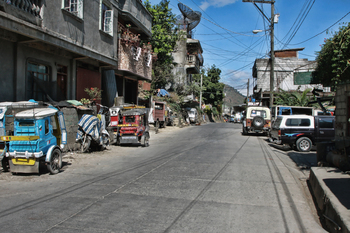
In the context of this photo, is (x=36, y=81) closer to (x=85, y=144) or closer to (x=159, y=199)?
(x=85, y=144)

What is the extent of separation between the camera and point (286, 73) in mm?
37500

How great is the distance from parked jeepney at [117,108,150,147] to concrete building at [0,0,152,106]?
3.15m

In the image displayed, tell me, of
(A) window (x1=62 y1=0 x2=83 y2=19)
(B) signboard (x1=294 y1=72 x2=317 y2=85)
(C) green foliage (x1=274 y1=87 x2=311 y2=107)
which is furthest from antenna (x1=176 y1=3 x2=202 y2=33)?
(A) window (x1=62 y1=0 x2=83 y2=19)

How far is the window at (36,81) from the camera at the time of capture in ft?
38.8

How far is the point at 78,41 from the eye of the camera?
13.4 meters

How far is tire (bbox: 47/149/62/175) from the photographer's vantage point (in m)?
7.66

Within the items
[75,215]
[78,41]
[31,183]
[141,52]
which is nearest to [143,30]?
[141,52]

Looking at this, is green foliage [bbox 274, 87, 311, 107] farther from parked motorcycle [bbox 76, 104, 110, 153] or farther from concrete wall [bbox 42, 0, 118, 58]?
parked motorcycle [bbox 76, 104, 110, 153]

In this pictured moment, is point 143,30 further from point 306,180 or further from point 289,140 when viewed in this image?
point 306,180

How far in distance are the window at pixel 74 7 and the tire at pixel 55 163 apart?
25.2 ft

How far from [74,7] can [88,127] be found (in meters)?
6.41

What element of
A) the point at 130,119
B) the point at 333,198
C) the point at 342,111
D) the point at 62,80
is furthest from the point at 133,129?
the point at 333,198

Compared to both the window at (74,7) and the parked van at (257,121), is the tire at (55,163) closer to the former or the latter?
the window at (74,7)

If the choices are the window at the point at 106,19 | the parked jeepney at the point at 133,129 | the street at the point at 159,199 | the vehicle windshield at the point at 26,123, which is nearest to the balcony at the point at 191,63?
the window at the point at 106,19
